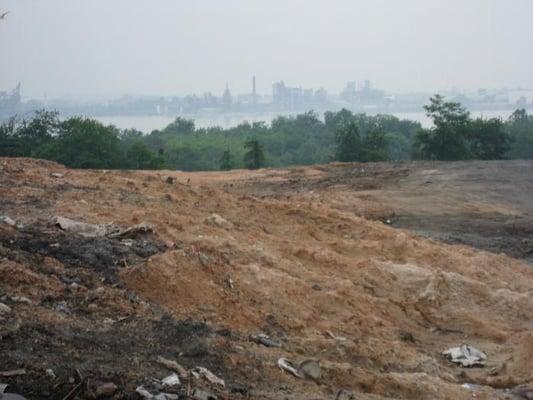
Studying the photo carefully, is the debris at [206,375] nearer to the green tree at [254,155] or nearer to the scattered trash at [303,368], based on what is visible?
the scattered trash at [303,368]

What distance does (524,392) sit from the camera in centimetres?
576

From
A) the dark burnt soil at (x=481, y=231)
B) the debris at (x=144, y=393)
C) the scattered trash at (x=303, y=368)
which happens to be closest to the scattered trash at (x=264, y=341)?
the scattered trash at (x=303, y=368)

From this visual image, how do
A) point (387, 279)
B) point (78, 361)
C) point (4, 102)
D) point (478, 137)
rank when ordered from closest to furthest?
point (78, 361) → point (387, 279) → point (4, 102) → point (478, 137)

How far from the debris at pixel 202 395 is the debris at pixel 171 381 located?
0.47ft

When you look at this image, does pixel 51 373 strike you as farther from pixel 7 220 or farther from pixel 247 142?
pixel 247 142

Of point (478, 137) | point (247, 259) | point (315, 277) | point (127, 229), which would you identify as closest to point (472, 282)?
point (315, 277)

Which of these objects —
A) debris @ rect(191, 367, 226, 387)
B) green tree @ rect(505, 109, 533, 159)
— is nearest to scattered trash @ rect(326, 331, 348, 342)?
debris @ rect(191, 367, 226, 387)

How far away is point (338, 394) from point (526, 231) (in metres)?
10.3

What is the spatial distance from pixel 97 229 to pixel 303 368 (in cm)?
334

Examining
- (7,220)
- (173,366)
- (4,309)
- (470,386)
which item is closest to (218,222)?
(7,220)

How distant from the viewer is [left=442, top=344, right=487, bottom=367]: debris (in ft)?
21.8

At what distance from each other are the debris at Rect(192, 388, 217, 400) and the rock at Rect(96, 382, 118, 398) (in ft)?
1.54

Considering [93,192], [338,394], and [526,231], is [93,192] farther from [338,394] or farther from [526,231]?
[526,231]

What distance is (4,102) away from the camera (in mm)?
25016
